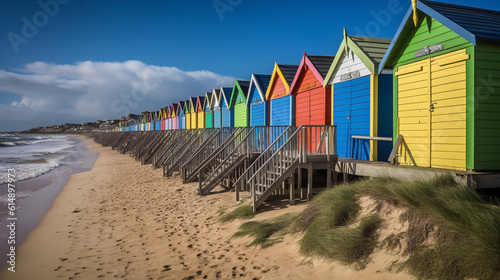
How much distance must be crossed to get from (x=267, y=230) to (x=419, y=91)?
4.51 m

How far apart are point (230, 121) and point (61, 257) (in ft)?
47.6

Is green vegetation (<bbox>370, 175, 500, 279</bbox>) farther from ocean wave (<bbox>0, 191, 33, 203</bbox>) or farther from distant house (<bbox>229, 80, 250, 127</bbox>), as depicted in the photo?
distant house (<bbox>229, 80, 250, 127</bbox>)

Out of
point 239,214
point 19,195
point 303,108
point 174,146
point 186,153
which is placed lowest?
point 19,195

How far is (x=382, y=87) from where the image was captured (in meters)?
9.12

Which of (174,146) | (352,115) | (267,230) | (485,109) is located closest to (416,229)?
(267,230)

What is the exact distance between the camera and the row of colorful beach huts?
617cm

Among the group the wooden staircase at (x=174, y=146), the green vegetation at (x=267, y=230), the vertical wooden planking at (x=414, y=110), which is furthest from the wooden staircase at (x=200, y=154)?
the vertical wooden planking at (x=414, y=110)

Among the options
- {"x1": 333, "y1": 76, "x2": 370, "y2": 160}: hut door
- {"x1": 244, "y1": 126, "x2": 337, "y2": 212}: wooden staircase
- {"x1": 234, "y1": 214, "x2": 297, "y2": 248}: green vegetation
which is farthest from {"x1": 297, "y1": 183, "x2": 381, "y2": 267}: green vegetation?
{"x1": 333, "y1": 76, "x2": 370, "y2": 160}: hut door

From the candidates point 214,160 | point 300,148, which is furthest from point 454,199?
point 214,160

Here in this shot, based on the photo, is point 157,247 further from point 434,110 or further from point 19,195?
point 19,195

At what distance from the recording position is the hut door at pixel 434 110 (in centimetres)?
642

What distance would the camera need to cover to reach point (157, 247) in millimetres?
6609

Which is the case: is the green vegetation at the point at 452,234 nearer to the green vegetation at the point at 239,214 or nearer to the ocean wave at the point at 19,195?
the green vegetation at the point at 239,214

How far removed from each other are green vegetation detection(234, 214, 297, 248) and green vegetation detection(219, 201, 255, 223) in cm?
73
